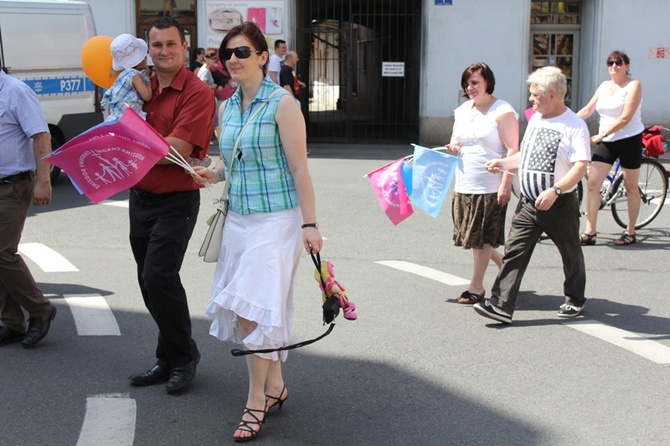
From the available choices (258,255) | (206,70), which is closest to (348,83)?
(206,70)

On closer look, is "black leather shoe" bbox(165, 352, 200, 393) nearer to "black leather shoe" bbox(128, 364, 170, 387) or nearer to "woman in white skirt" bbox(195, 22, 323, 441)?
"black leather shoe" bbox(128, 364, 170, 387)

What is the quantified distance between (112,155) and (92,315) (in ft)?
7.33

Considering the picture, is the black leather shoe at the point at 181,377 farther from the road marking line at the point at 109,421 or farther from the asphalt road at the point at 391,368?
the road marking line at the point at 109,421

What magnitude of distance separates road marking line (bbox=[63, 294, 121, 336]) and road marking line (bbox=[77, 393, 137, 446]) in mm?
1267

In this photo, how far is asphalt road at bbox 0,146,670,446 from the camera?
15.2 feet

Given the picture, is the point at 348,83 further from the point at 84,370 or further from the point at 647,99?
the point at 84,370

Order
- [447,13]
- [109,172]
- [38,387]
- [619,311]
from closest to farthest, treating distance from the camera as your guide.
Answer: [109,172], [38,387], [619,311], [447,13]

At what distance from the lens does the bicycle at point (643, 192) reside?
10.1m

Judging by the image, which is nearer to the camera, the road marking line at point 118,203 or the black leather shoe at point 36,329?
the black leather shoe at point 36,329

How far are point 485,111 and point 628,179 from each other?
3261 mm

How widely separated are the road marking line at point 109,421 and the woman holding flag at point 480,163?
2.96m

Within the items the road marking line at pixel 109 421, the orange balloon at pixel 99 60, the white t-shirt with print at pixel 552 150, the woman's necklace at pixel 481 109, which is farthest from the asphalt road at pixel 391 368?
the orange balloon at pixel 99 60

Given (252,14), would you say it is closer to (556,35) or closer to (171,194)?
(556,35)

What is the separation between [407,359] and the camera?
226 inches
